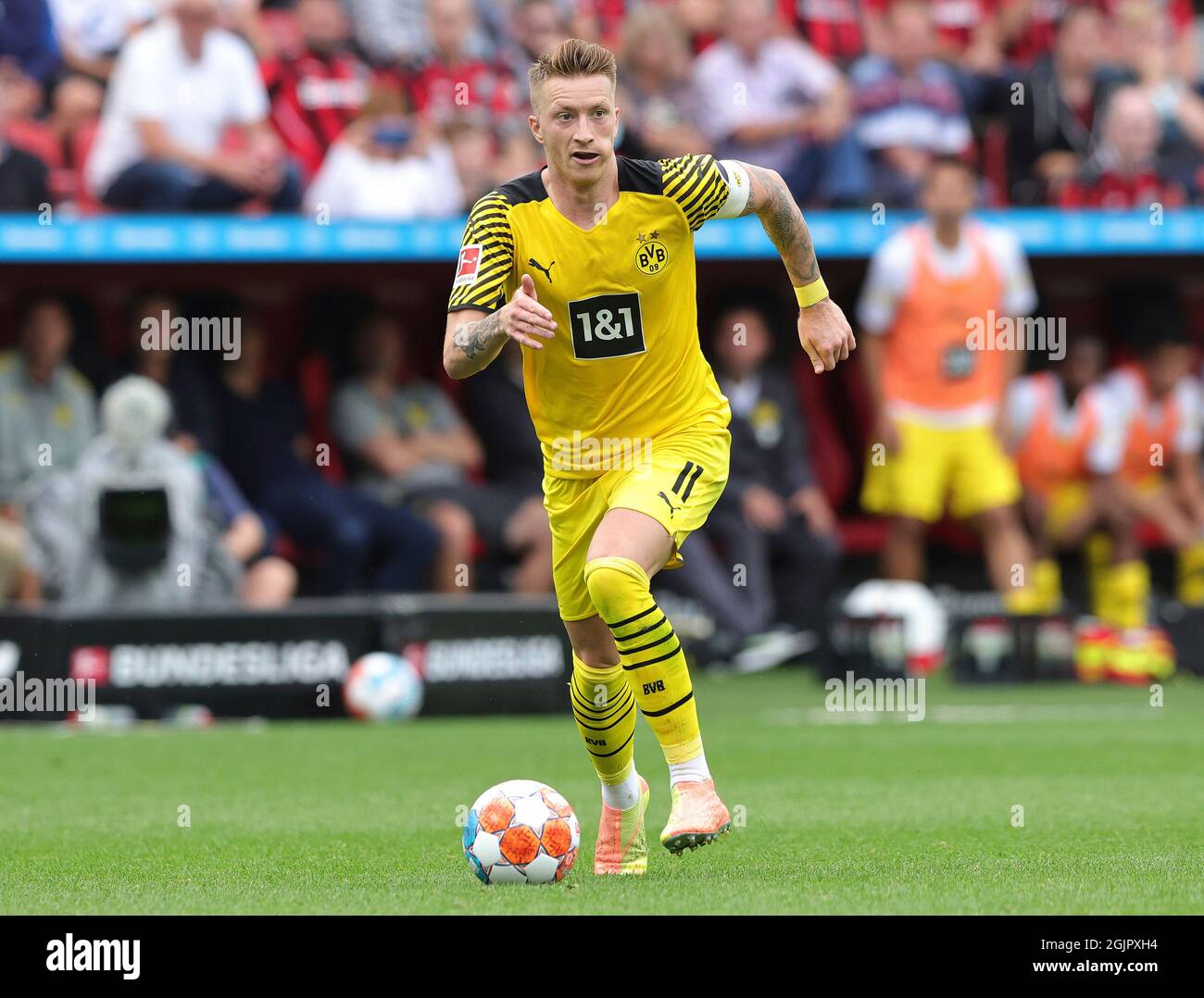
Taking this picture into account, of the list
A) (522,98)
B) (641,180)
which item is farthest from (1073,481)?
(641,180)

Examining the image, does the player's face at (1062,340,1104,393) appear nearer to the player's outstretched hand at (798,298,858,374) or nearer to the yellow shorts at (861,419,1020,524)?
the yellow shorts at (861,419,1020,524)

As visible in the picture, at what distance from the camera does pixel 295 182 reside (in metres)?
14.8

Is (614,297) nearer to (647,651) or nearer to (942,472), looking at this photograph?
(647,651)

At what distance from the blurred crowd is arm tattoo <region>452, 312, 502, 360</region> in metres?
8.84

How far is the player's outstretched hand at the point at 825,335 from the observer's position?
6.54 metres

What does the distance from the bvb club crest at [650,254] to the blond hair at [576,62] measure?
498mm

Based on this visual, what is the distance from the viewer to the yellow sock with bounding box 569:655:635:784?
256 inches

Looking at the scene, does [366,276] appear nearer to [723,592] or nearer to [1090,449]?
[723,592]

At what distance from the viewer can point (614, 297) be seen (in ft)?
21.1

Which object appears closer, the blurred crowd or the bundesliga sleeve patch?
the bundesliga sleeve patch

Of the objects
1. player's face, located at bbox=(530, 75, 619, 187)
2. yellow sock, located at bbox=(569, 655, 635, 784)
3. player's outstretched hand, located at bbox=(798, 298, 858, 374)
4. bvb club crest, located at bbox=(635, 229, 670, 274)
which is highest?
player's face, located at bbox=(530, 75, 619, 187)

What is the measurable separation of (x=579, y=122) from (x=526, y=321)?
0.87 meters

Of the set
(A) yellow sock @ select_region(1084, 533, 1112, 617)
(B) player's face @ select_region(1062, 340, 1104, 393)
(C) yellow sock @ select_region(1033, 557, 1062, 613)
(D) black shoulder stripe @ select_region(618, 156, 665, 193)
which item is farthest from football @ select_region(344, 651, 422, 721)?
(B) player's face @ select_region(1062, 340, 1104, 393)
